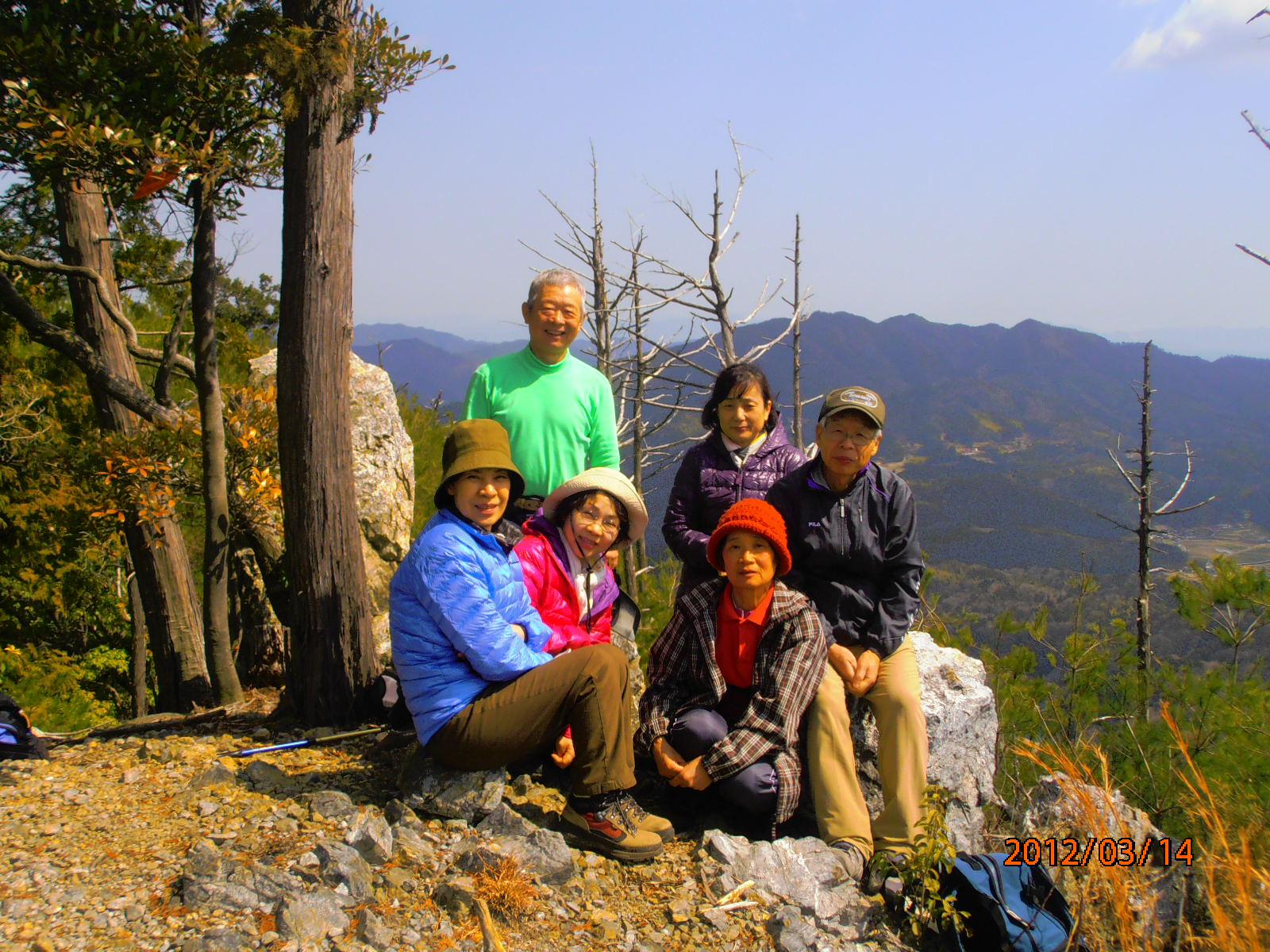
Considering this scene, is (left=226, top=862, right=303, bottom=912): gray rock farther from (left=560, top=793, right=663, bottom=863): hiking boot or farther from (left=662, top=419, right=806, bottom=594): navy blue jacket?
(left=662, top=419, right=806, bottom=594): navy blue jacket

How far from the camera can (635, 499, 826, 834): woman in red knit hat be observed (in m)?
3.39

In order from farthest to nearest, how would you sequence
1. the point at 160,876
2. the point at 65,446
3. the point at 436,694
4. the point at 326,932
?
the point at 65,446 < the point at 436,694 < the point at 160,876 < the point at 326,932

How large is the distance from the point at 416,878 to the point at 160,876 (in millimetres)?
825

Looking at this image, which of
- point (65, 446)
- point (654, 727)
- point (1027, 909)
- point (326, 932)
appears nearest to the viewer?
point (326, 932)

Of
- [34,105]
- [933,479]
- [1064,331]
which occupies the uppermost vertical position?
[1064,331]

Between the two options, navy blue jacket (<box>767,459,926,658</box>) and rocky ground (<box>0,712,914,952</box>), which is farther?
navy blue jacket (<box>767,459,926,658</box>)

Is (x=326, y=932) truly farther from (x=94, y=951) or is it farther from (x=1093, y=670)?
(x=1093, y=670)

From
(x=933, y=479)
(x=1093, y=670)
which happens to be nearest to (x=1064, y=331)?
(x=933, y=479)

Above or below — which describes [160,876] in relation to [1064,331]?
below

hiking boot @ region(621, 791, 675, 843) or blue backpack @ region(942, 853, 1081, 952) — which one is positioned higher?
hiking boot @ region(621, 791, 675, 843)

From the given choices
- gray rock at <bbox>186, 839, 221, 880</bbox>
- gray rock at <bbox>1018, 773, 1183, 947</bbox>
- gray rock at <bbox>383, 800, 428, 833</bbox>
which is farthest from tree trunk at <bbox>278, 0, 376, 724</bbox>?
gray rock at <bbox>1018, 773, 1183, 947</bbox>

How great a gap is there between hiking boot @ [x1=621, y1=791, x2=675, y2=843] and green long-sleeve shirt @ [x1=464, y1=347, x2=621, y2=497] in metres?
1.43

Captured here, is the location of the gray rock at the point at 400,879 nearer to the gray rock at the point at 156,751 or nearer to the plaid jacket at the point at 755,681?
the plaid jacket at the point at 755,681

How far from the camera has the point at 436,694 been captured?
318cm
